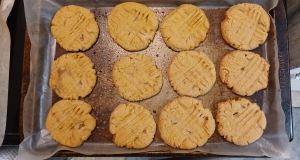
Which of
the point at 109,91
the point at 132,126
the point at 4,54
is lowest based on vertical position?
the point at 132,126

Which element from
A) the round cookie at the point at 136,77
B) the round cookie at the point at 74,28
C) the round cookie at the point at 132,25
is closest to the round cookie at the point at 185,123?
the round cookie at the point at 136,77

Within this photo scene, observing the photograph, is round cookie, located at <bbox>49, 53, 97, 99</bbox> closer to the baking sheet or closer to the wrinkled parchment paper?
the baking sheet

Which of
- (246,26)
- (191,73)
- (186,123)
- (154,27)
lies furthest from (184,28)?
(186,123)

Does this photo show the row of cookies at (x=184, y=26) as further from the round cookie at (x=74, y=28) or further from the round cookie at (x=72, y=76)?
the round cookie at (x=72, y=76)

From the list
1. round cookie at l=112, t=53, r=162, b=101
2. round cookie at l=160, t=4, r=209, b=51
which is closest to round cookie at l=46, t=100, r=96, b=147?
round cookie at l=112, t=53, r=162, b=101

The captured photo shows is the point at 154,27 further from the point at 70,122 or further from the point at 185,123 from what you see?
the point at 70,122
